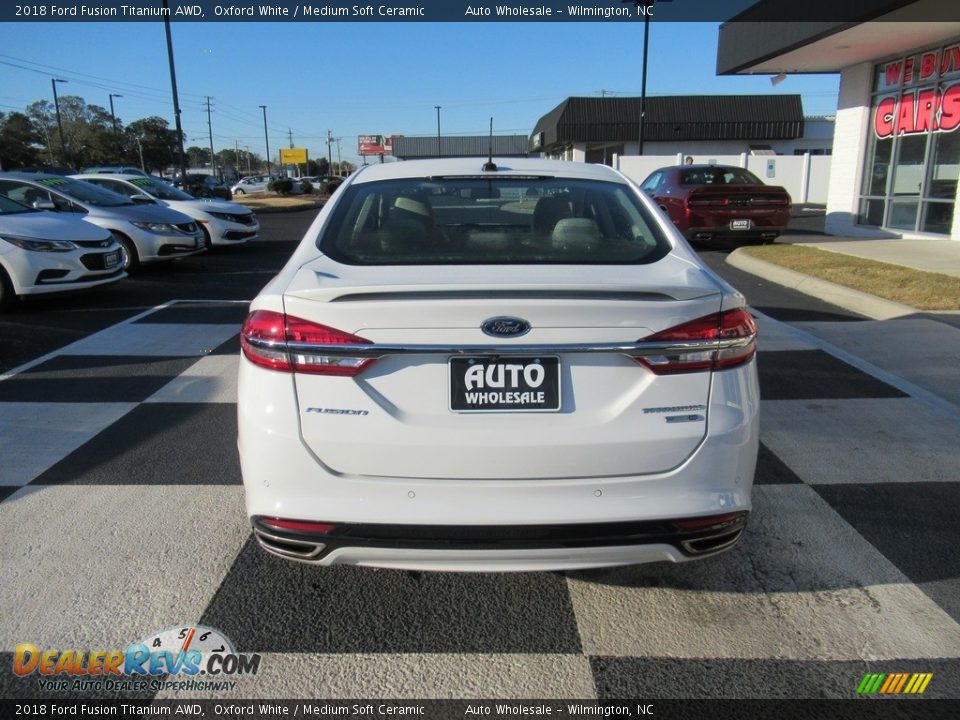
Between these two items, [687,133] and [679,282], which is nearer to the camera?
[679,282]

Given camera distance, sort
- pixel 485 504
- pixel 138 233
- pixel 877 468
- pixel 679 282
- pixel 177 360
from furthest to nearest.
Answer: pixel 138 233
pixel 177 360
pixel 877 468
pixel 679 282
pixel 485 504

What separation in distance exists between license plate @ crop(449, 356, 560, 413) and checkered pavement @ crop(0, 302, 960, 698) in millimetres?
888

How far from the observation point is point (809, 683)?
238cm

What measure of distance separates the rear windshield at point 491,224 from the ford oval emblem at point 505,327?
0.43m

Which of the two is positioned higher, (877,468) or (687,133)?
(687,133)

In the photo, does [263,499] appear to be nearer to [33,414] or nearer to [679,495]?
[679,495]

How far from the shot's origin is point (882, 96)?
15320 mm

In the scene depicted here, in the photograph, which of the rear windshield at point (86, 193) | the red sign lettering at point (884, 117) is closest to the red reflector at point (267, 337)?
the rear windshield at point (86, 193)

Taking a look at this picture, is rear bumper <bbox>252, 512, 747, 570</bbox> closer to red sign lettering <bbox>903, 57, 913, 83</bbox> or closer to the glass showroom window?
the glass showroom window

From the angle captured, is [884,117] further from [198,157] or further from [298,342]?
[198,157]

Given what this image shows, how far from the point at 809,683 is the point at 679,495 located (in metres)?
0.76

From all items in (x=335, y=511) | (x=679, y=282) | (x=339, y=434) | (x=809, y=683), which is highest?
(x=679, y=282)

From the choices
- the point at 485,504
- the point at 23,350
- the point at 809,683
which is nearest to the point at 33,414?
the point at 23,350

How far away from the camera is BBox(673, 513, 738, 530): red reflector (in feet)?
7.72
